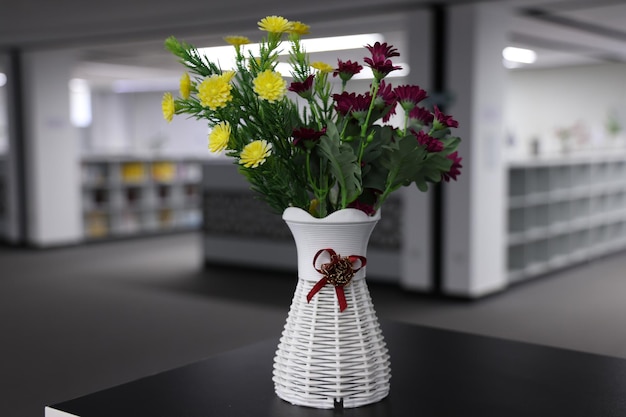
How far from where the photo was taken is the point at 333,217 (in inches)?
57.4

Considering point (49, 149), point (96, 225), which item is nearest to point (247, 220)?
point (49, 149)

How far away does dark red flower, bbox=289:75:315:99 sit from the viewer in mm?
1475

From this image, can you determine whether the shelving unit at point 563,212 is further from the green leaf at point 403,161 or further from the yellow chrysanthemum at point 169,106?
the yellow chrysanthemum at point 169,106

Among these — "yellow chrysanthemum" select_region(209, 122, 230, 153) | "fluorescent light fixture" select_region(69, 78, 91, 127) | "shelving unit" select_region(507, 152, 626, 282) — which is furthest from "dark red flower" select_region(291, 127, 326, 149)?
"fluorescent light fixture" select_region(69, 78, 91, 127)

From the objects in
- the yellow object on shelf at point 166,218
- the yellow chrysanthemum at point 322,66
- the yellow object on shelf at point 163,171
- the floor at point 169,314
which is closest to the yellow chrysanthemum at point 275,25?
the yellow chrysanthemum at point 322,66

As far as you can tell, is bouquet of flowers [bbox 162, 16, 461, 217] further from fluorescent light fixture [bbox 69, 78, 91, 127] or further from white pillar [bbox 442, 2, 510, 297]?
fluorescent light fixture [bbox 69, 78, 91, 127]

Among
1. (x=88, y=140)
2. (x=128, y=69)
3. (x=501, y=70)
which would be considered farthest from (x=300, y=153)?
(x=88, y=140)

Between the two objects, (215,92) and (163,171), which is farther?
(163,171)

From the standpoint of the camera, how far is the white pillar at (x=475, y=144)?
6438mm

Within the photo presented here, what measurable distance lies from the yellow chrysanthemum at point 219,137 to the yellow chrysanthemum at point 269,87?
100 millimetres

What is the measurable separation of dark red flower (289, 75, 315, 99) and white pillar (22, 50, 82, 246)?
362 inches

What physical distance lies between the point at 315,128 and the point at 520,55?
10378 mm

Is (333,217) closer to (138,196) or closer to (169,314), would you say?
(169,314)

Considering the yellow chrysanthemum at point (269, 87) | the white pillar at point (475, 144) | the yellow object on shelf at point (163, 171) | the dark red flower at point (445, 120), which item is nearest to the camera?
the yellow chrysanthemum at point (269, 87)
